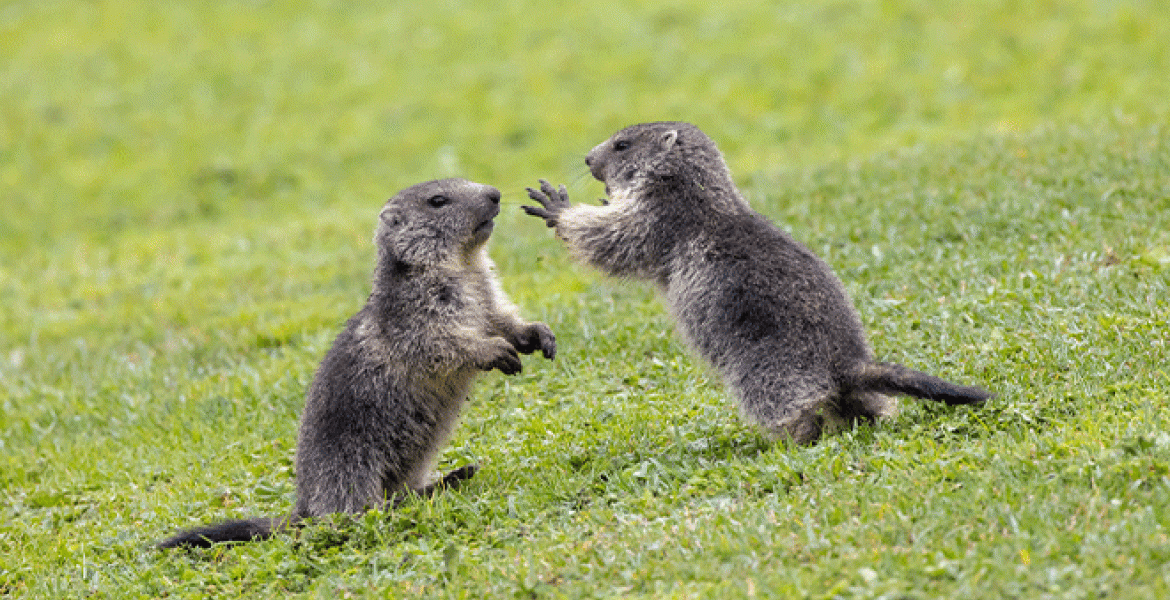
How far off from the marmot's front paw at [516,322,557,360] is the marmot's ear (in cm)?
146

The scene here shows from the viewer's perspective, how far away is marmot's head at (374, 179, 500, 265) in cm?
731

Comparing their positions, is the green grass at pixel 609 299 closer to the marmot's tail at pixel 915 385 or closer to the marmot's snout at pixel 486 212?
the marmot's tail at pixel 915 385

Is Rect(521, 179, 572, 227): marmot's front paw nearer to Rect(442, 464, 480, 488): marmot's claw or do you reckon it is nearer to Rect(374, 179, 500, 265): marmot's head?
Rect(374, 179, 500, 265): marmot's head

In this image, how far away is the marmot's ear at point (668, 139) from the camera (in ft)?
25.3

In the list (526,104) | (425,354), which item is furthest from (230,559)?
(526,104)

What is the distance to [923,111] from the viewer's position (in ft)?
61.9

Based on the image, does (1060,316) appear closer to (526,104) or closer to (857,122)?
(857,122)

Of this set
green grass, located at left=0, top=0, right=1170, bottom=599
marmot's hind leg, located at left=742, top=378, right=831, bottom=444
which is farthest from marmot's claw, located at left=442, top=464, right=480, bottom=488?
marmot's hind leg, located at left=742, top=378, right=831, bottom=444

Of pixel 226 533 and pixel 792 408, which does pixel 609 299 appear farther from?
pixel 226 533

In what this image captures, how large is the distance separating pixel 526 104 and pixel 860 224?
39.3 feet

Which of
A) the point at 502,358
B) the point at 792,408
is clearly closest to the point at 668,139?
the point at 502,358

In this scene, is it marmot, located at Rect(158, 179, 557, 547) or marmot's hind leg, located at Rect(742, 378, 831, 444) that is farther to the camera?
marmot, located at Rect(158, 179, 557, 547)

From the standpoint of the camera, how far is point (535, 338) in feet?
24.1

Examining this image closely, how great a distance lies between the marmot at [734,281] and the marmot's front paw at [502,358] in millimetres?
1054
